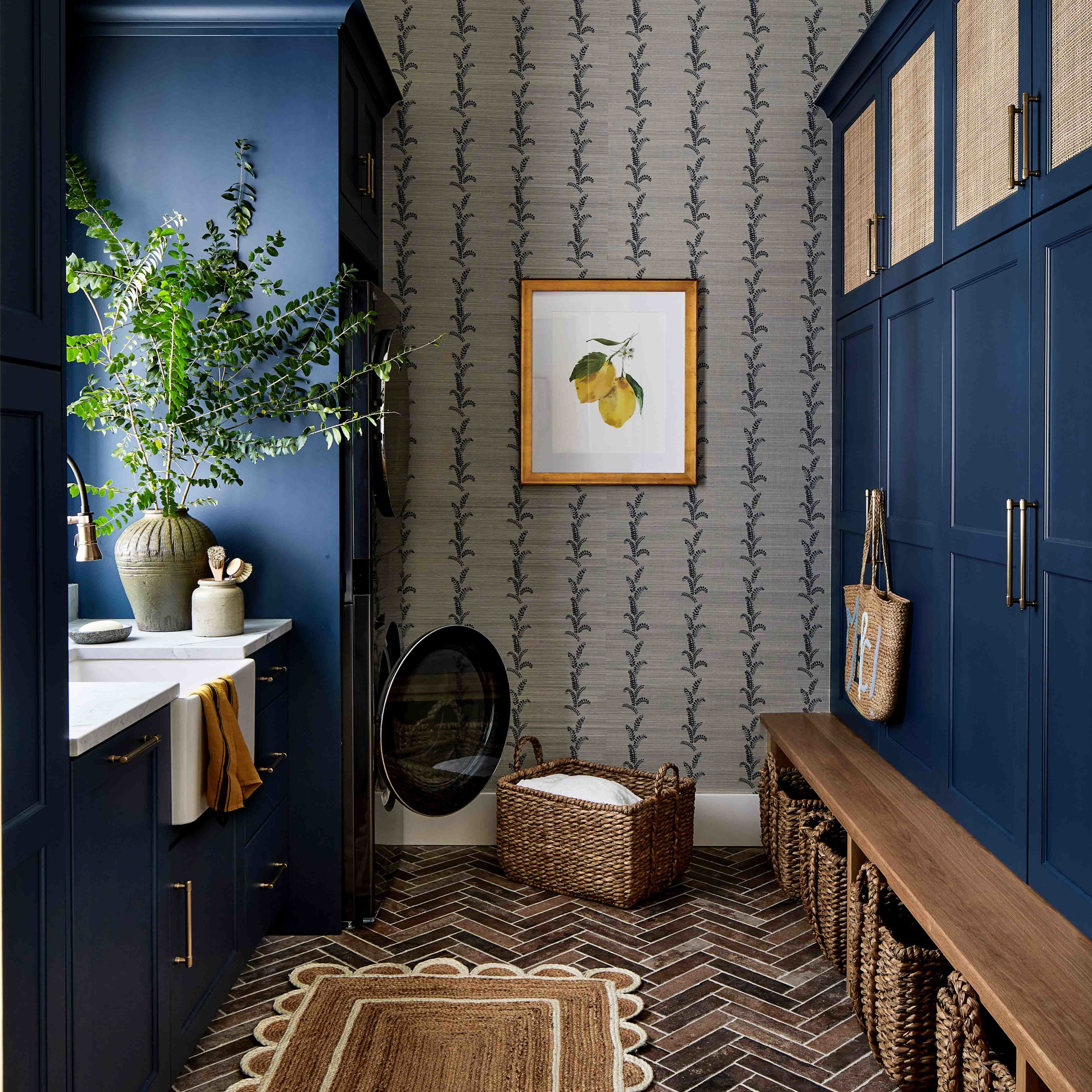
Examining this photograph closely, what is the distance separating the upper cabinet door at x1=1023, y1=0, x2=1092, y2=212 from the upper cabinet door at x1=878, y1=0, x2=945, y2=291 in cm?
53

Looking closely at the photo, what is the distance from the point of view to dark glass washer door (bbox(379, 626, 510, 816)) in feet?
9.64

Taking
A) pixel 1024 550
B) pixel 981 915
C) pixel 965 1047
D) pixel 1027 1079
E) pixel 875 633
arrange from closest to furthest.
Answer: pixel 1027 1079, pixel 965 1047, pixel 981 915, pixel 1024 550, pixel 875 633

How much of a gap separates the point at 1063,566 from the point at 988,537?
35 centimetres

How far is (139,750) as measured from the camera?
1.86 metres

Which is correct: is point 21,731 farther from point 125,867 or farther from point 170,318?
point 170,318

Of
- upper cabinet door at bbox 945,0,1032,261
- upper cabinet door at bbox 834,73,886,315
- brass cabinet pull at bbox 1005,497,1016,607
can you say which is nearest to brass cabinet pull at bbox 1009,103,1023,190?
upper cabinet door at bbox 945,0,1032,261

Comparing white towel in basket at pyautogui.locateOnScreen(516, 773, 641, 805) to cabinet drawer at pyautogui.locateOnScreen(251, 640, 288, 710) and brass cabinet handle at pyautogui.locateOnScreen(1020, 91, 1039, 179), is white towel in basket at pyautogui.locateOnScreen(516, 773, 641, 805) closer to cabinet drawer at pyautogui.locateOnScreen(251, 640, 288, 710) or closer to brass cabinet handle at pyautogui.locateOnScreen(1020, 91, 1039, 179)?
cabinet drawer at pyautogui.locateOnScreen(251, 640, 288, 710)

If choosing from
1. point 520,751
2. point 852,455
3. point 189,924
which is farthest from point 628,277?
point 189,924

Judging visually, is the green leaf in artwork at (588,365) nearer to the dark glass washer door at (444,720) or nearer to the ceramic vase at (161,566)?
the dark glass washer door at (444,720)

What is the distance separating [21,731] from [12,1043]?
447mm

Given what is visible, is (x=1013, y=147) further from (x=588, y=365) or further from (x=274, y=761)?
(x=274, y=761)

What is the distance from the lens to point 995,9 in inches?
84.2

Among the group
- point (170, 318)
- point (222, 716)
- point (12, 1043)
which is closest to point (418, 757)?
point (222, 716)

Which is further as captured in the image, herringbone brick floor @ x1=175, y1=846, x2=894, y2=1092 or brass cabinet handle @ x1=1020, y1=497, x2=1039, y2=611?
herringbone brick floor @ x1=175, y1=846, x2=894, y2=1092
